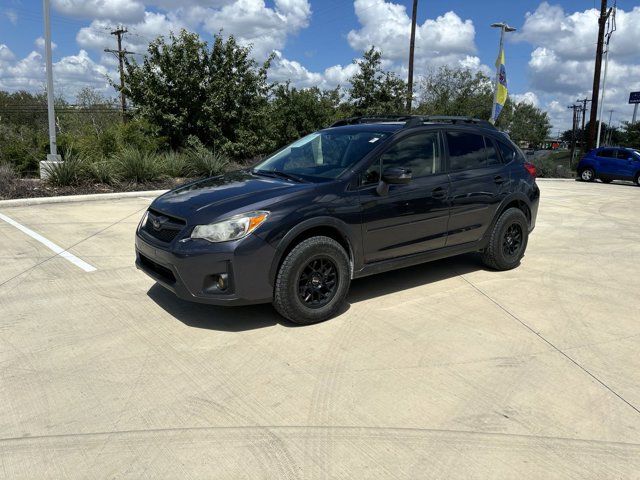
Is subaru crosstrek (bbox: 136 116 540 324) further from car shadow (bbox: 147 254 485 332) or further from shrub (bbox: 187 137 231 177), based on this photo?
shrub (bbox: 187 137 231 177)

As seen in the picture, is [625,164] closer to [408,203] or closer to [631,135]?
[408,203]

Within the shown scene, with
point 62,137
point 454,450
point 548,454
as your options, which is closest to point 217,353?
point 454,450

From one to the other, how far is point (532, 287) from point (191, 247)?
3.80 meters

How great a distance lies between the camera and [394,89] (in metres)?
25.2

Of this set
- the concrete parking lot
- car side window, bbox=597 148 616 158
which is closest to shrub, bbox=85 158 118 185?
the concrete parking lot

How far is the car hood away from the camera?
416 centimetres

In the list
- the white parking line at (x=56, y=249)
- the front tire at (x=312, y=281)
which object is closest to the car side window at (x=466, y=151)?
the front tire at (x=312, y=281)

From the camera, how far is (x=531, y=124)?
9838 cm

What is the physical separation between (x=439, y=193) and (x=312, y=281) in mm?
1771

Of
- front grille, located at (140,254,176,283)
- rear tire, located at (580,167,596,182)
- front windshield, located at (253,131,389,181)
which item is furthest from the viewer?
rear tire, located at (580,167,596,182)

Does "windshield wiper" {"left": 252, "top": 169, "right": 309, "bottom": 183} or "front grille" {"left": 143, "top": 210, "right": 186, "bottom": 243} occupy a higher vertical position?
"windshield wiper" {"left": 252, "top": 169, "right": 309, "bottom": 183}

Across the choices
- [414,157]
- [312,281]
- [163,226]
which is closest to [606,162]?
[414,157]

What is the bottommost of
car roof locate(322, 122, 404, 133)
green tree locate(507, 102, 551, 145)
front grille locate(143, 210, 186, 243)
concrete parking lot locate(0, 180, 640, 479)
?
concrete parking lot locate(0, 180, 640, 479)

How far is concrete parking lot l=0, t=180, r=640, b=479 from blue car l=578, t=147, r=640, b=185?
18.2m
